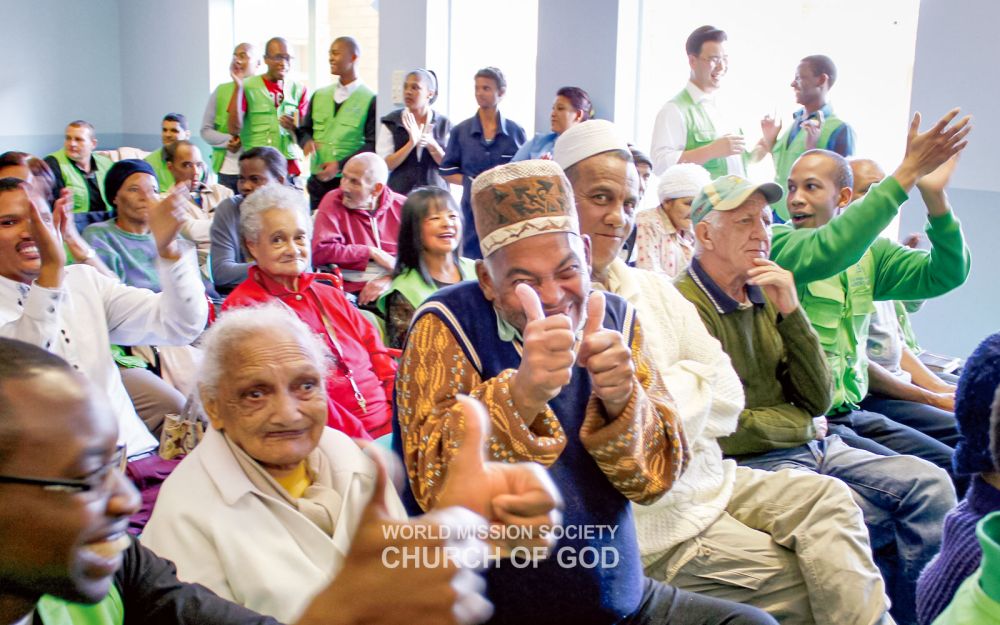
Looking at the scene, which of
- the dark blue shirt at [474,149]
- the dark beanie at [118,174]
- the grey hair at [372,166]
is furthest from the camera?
the dark blue shirt at [474,149]

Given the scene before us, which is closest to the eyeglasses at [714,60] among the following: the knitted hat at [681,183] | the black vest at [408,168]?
the knitted hat at [681,183]

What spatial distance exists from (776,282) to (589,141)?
63 cm

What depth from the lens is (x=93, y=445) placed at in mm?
1076

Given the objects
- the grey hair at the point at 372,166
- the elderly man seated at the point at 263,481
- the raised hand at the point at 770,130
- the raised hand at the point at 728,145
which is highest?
the raised hand at the point at 770,130

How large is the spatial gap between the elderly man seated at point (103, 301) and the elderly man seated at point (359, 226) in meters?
1.71

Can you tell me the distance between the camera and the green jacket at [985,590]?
1.05 m

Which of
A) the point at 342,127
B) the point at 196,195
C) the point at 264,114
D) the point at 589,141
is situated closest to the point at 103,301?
the point at 589,141

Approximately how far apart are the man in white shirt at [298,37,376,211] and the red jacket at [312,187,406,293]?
202cm

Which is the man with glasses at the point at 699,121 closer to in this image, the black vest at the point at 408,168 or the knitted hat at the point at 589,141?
the black vest at the point at 408,168

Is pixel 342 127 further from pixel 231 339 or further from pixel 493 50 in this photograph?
pixel 231 339

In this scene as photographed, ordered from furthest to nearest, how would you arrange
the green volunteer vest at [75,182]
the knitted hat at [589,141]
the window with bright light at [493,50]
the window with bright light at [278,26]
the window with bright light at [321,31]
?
the window with bright light at [278,26] < the window with bright light at [321,31] < the window with bright light at [493,50] < the green volunteer vest at [75,182] < the knitted hat at [589,141]

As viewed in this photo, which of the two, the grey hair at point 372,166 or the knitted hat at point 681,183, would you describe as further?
the grey hair at point 372,166

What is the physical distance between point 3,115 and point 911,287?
34.2ft

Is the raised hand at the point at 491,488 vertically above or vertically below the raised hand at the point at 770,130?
below
